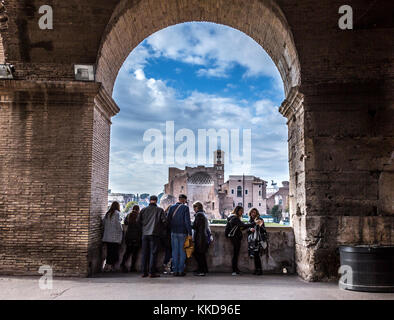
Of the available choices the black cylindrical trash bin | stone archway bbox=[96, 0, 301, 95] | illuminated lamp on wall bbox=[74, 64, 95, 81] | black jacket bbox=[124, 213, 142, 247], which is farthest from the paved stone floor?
stone archway bbox=[96, 0, 301, 95]

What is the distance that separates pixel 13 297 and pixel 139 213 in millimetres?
3103

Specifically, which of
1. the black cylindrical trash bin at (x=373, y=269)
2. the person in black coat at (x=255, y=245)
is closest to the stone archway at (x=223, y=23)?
the person in black coat at (x=255, y=245)

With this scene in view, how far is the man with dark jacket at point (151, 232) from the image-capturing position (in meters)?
7.91

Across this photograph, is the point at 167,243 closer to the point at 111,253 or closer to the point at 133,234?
the point at 133,234

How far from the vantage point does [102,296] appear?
20.2 feet

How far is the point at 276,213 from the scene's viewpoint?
65000 mm

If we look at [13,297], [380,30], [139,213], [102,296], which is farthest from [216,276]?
[380,30]

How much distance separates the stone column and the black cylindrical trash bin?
5.75 m

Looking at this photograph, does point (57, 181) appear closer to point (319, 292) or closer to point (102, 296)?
point (102, 296)

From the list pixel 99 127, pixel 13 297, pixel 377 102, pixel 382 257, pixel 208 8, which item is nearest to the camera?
pixel 13 297

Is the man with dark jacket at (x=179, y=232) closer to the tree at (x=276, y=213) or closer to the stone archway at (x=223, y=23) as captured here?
the stone archway at (x=223, y=23)

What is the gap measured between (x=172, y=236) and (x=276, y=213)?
5959 cm

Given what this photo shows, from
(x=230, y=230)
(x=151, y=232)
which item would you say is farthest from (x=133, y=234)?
(x=230, y=230)

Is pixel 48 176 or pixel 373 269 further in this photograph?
pixel 48 176
